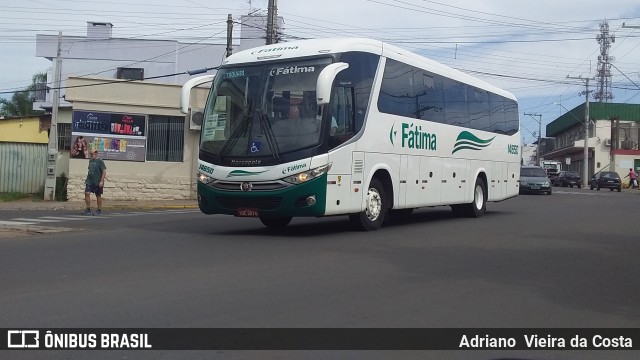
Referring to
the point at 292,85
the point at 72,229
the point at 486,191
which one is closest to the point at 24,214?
the point at 72,229

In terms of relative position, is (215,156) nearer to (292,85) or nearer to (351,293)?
(292,85)

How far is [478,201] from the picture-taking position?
19812 mm

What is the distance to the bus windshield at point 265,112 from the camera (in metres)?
12.8

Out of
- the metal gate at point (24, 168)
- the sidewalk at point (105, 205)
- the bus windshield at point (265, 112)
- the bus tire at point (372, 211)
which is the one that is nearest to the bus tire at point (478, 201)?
the bus tire at point (372, 211)

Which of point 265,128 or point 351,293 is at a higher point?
point 265,128

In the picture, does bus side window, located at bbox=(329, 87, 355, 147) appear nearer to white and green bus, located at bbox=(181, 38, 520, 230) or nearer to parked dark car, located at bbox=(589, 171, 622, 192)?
white and green bus, located at bbox=(181, 38, 520, 230)

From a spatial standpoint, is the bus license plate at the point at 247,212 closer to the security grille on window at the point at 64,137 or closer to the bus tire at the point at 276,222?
the bus tire at the point at 276,222

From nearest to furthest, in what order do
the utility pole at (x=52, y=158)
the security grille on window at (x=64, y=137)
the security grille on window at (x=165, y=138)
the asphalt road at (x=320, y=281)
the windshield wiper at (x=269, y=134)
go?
the asphalt road at (x=320, y=281), the windshield wiper at (x=269, y=134), the utility pole at (x=52, y=158), the security grille on window at (x=165, y=138), the security grille on window at (x=64, y=137)

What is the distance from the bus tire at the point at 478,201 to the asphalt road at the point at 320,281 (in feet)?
14.2

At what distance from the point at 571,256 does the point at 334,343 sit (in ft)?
22.3

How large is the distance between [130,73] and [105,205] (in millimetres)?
28887

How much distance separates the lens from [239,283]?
8602 mm
